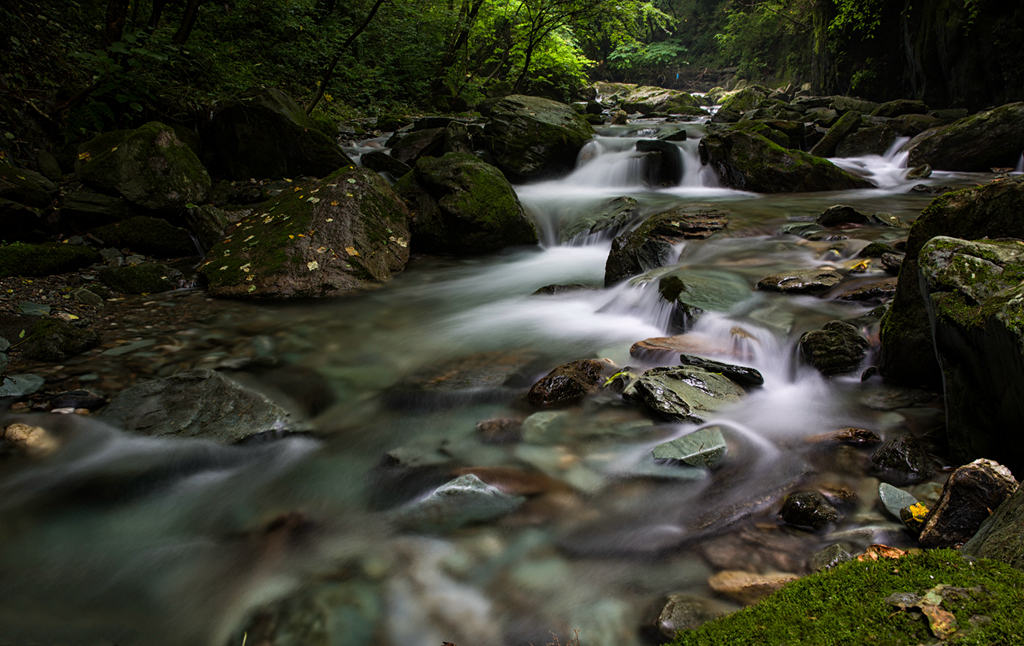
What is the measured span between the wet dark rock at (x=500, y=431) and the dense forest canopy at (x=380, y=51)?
7.00 metres

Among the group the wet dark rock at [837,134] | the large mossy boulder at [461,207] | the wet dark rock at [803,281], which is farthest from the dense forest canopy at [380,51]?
the wet dark rock at [803,281]

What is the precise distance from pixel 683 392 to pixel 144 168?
7144mm

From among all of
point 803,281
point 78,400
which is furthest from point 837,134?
point 78,400

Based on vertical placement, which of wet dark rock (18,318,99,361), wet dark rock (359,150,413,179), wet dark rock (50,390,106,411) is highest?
wet dark rock (359,150,413,179)

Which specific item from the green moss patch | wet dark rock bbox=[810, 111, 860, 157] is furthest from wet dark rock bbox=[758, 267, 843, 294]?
wet dark rock bbox=[810, 111, 860, 157]

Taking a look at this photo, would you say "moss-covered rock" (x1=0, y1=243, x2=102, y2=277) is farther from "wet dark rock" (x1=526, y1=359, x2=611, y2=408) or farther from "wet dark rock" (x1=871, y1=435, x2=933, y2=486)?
"wet dark rock" (x1=871, y1=435, x2=933, y2=486)

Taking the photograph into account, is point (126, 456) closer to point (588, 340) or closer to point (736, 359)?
point (588, 340)

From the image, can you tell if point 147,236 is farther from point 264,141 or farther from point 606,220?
point 606,220

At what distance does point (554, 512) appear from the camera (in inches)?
97.7

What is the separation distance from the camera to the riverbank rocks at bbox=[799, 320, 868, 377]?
3.43m

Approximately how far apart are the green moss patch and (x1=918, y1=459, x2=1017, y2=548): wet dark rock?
686mm

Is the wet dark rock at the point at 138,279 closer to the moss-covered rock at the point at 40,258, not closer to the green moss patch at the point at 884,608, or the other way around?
the moss-covered rock at the point at 40,258

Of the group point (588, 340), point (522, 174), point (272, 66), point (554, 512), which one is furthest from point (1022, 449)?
point (272, 66)

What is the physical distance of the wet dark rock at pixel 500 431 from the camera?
3.12m
